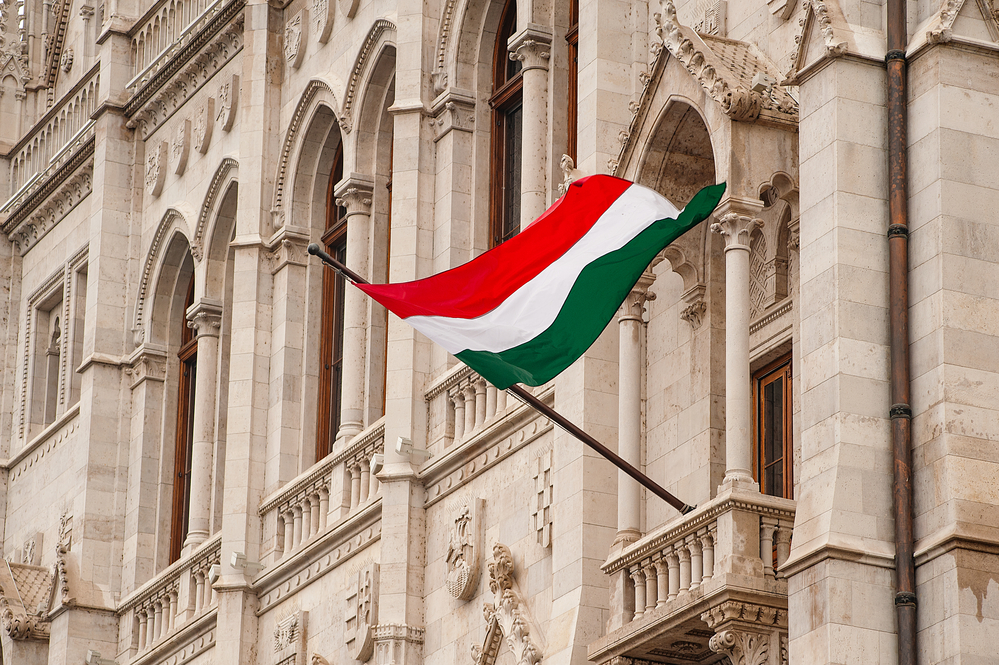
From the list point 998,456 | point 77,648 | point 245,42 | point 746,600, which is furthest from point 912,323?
point 77,648

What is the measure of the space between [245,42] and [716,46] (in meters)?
11.7

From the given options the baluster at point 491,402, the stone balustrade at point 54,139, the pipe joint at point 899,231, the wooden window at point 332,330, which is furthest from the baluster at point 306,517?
the pipe joint at point 899,231

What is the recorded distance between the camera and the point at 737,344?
18.0 meters

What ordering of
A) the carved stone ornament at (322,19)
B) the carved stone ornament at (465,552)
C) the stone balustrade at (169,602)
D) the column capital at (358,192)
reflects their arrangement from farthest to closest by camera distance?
the stone balustrade at (169,602), the carved stone ornament at (322,19), the column capital at (358,192), the carved stone ornament at (465,552)

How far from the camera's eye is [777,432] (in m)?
19.7

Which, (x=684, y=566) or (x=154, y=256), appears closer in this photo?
(x=684, y=566)

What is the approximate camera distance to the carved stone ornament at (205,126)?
31312mm

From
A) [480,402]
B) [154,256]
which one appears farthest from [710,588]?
[154,256]

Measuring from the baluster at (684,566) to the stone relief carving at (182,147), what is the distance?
15.7m

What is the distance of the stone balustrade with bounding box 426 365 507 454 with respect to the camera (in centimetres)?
2333

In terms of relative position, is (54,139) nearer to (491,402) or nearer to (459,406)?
(459,406)

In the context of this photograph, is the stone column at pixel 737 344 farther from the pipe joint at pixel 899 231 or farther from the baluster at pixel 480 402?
the baluster at pixel 480 402

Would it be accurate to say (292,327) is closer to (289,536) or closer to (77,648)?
(289,536)

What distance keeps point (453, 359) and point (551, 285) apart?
5.84 m
